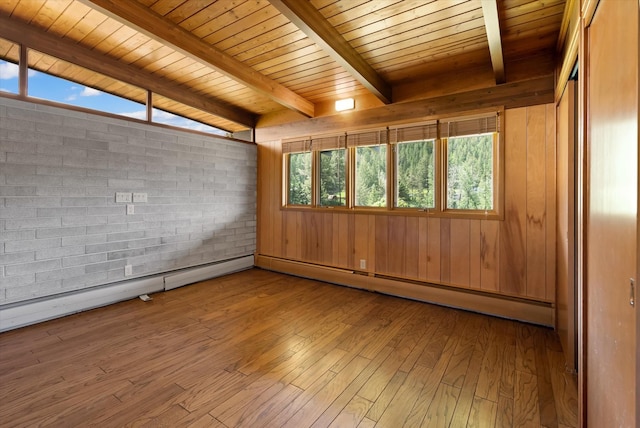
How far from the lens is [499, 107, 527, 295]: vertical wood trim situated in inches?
116

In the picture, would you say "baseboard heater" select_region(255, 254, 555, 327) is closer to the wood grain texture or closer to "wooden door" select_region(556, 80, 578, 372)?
"wooden door" select_region(556, 80, 578, 372)

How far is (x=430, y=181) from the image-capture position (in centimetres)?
351

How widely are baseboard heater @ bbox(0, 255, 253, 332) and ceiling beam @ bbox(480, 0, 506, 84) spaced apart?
425 centimetres

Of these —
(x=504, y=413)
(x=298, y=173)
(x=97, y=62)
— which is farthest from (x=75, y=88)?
(x=504, y=413)

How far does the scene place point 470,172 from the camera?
3.25 metres

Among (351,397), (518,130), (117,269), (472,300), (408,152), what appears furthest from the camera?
(408,152)

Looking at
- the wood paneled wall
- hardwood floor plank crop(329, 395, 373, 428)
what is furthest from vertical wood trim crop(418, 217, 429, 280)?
hardwood floor plank crop(329, 395, 373, 428)

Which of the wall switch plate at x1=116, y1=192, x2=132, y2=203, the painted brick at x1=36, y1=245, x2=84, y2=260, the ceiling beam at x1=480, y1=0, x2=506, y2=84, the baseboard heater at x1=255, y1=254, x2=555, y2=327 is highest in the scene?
the ceiling beam at x1=480, y1=0, x2=506, y2=84

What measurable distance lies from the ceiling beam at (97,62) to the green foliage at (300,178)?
1372mm

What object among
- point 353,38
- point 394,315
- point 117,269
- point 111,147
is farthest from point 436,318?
point 111,147

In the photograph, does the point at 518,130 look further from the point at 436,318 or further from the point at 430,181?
the point at 436,318

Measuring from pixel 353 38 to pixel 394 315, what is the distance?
2.75 m

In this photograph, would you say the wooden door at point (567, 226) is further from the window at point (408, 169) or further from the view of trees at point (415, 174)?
the view of trees at point (415, 174)

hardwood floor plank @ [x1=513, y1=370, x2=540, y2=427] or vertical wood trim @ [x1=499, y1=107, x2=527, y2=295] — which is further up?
vertical wood trim @ [x1=499, y1=107, x2=527, y2=295]
